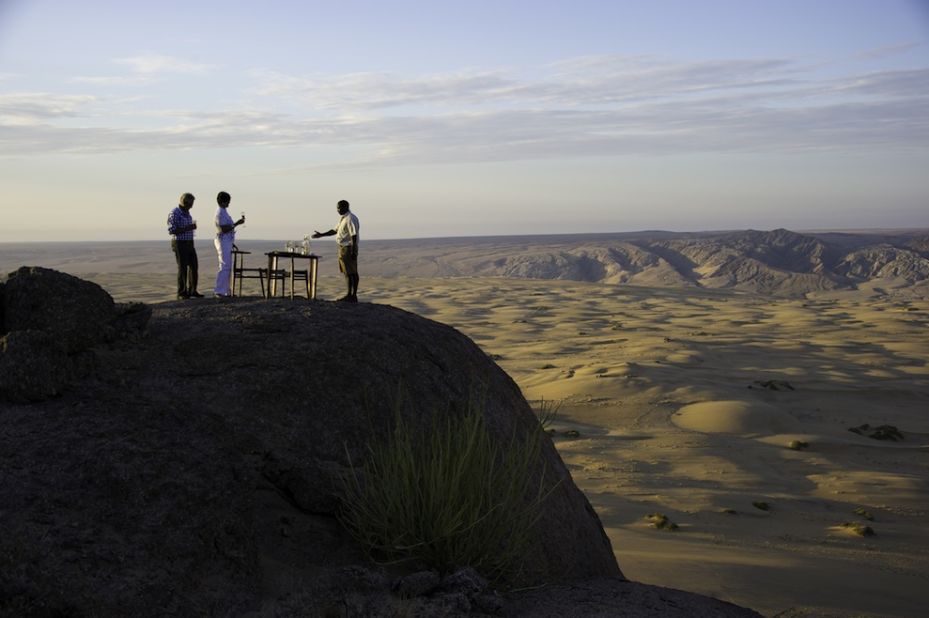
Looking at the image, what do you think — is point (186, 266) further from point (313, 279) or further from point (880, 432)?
point (880, 432)

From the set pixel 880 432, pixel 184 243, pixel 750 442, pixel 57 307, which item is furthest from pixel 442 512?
pixel 880 432

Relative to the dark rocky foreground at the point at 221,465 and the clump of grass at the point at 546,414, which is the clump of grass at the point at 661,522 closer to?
the clump of grass at the point at 546,414

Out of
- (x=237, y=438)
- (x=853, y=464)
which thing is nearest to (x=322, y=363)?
(x=237, y=438)

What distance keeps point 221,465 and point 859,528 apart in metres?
7.81

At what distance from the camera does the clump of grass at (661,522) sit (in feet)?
32.8

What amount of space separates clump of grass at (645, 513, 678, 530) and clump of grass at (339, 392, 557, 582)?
5313mm

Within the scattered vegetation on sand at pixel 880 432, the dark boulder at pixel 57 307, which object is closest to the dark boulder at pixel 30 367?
the dark boulder at pixel 57 307

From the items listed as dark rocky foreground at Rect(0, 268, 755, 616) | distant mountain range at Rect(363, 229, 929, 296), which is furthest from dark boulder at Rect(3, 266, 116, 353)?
distant mountain range at Rect(363, 229, 929, 296)

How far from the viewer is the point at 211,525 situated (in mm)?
4391

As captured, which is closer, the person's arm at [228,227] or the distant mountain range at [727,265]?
the person's arm at [228,227]

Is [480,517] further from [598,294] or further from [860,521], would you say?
[598,294]

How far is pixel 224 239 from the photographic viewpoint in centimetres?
934

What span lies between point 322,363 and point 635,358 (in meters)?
16.4

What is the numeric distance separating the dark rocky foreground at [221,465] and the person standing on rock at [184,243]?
203cm
